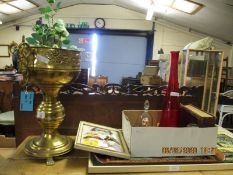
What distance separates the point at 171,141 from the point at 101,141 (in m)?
0.25

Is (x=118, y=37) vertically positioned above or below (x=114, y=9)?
below

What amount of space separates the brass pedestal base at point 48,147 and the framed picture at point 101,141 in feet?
0.25

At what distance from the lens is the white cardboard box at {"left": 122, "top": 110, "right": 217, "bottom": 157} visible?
2.31 feet

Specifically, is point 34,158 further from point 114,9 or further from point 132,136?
point 114,9

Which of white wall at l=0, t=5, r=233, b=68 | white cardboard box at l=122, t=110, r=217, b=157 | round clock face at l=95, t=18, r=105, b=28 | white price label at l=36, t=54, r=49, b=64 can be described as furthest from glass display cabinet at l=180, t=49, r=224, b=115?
round clock face at l=95, t=18, r=105, b=28

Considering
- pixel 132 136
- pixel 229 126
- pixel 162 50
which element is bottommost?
pixel 229 126

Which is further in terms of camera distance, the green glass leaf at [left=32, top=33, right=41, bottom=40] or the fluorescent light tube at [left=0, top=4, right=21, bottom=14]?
the fluorescent light tube at [left=0, top=4, right=21, bottom=14]

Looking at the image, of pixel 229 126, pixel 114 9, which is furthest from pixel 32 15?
pixel 229 126

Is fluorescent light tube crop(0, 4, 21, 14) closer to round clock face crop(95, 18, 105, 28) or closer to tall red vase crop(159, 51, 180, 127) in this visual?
round clock face crop(95, 18, 105, 28)

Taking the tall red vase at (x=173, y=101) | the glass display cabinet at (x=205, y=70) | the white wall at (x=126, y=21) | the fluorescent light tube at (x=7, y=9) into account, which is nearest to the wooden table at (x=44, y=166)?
the tall red vase at (x=173, y=101)

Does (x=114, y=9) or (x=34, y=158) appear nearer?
(x=34, y=158)

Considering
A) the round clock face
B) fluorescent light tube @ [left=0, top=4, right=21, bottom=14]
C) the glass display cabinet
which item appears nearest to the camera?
the glass display cabinet

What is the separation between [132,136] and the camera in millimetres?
705

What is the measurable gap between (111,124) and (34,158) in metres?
0.40
